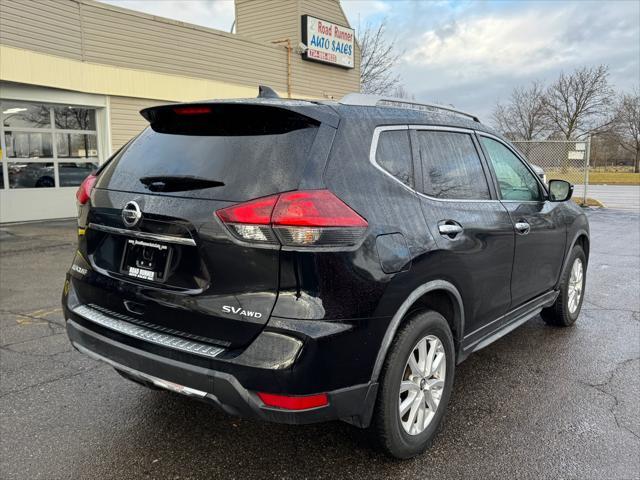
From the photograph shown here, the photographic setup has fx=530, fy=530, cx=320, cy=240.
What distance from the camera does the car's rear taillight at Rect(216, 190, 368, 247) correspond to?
224cm

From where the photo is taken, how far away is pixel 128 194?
2699 mm

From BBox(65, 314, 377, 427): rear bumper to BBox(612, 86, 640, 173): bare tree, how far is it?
47.8 m

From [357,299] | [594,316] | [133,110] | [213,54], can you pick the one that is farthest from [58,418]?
[213,54]

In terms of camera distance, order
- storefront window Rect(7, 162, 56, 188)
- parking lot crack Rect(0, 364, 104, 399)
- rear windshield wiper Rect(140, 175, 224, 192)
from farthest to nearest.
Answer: storefront window Rect(7, 162, 56, 188) → parking lot crack Rect(0, 364, 104, 399) → rear windshield wiper Rect(140, 175, 224, 192)

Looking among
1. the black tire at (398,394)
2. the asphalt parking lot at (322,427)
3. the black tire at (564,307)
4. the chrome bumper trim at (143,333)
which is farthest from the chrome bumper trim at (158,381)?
the black tire at (564,307)

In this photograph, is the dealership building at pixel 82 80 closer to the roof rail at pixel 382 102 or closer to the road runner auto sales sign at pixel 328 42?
the road runner auto sales sign at pixel 328 42

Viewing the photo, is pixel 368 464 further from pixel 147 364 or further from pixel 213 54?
pixel 213 54

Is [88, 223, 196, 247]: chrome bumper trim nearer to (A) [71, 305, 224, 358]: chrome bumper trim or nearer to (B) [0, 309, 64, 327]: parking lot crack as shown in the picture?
(A) [71, 305, 224, 358]: chrome bumper trim

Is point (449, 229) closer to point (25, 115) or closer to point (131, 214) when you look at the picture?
point (131, 214)

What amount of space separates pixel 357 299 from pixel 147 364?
1.04 m

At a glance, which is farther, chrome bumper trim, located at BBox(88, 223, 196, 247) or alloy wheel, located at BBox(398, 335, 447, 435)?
alloy wheel, located at BBox(398, 335, 447, 435)

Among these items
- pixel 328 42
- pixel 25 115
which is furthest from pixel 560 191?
pixel 328 42

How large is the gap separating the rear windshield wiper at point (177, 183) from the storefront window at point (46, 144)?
11050mm

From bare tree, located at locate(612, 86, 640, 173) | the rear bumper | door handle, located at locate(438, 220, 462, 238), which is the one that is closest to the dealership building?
the rear bumper
